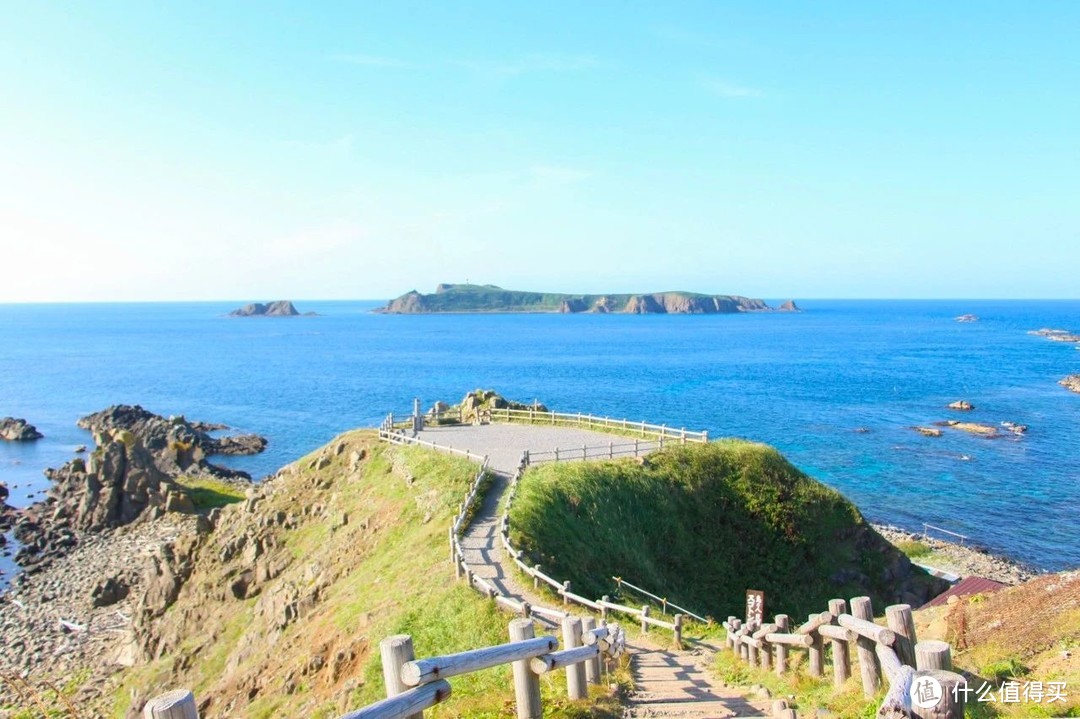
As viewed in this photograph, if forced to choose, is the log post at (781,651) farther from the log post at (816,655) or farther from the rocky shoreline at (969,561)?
the rocky shoreline at (969,561)

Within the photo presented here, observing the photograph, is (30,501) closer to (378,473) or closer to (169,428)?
(169,428)

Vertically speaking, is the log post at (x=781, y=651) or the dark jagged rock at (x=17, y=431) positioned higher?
the log post at (x=781, y=651)

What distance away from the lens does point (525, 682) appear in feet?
30.6

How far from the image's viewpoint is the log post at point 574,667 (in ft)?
37.4

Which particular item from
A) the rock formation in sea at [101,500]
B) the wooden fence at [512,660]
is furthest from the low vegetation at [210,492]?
the wooden fence at [512,660]

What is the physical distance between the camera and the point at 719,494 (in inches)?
1273

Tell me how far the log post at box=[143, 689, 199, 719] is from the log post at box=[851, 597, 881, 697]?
27.3 ft

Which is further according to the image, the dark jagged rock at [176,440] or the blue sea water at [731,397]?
the dark jagged rock at [176,440]

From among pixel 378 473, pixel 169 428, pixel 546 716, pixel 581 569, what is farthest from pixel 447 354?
pixel 546 716

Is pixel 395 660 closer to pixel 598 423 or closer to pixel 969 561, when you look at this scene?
pixel 598 423

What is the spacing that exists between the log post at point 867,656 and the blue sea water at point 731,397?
132ft

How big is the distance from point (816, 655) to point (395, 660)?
8.64 metres

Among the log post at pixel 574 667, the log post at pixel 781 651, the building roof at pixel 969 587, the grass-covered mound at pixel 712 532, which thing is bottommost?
the building roof at pixel 969 587

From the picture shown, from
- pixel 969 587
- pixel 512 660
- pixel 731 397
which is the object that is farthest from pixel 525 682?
pixel 731 397
